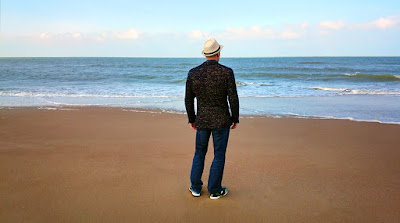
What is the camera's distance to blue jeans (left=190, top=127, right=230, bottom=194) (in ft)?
9.93

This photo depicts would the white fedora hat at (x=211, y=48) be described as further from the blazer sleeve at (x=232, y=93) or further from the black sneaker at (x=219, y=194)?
the black sneaker at (x=219, y=194)

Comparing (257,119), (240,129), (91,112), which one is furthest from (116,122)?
(257,119)

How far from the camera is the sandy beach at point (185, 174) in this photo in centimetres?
294

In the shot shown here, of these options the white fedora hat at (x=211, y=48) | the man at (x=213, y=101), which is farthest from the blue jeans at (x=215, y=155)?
the white fedora hat at (x=211, y=48)

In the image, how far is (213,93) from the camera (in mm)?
2904

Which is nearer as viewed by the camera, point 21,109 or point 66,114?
point 66,114

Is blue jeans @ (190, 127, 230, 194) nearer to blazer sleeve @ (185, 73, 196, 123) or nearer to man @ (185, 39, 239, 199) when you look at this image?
man @ (185, 39, 239, 199)

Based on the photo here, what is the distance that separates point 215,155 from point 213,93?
2.18 feet

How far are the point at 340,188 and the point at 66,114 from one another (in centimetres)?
688

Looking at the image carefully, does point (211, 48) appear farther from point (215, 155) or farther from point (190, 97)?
point (215, 155)

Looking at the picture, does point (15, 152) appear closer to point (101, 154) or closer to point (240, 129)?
point (101, 154)

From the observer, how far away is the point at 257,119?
24.2 ft

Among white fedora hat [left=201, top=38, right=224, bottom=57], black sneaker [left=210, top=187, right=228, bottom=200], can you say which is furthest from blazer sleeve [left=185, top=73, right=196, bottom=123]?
black sneaker [left=210, top=187, right=228, bottom=200]

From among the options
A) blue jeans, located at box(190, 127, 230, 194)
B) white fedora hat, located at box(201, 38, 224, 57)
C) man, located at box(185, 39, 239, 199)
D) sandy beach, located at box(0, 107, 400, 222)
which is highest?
white fedora hat, located at box(201, 38, 224, 57)
